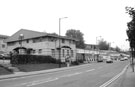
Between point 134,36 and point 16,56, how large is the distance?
24.5 m

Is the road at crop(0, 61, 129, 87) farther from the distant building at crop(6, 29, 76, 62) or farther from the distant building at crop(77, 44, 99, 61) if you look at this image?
the distant building at crop(77, 44, 99, 61)

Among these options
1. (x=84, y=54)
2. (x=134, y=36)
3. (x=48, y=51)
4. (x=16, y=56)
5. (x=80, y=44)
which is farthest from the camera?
(x=80, y=44)

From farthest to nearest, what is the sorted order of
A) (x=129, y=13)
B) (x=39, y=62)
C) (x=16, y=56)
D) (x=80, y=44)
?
(x=80, y=44) → (x=39, y=62) → (x=16, y=56) → (x=129, y=13)

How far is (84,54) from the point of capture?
73.1 m

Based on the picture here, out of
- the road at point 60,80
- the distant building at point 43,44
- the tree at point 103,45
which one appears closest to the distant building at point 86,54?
the distant building at point 43,44

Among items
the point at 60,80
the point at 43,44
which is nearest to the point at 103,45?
the point at 43,44

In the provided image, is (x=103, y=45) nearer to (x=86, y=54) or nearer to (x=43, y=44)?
(x=86, y=54)

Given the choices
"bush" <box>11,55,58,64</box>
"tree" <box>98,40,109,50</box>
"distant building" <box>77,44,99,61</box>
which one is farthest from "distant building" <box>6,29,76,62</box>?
"tree" <box>98,40,109,50</box>

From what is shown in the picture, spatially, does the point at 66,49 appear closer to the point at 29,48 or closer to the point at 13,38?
the point at 29,48

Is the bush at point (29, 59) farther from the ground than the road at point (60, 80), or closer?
farther from the ground

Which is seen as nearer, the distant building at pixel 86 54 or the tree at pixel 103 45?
the distant building at pixel 86 54

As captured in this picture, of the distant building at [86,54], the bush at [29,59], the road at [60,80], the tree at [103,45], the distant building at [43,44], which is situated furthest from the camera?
the tree at [103,45]

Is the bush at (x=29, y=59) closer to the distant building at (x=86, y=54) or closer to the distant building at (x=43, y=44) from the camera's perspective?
the distant building at (x=43, y=44)

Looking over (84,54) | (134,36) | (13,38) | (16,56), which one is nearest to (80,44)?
(84,54)
